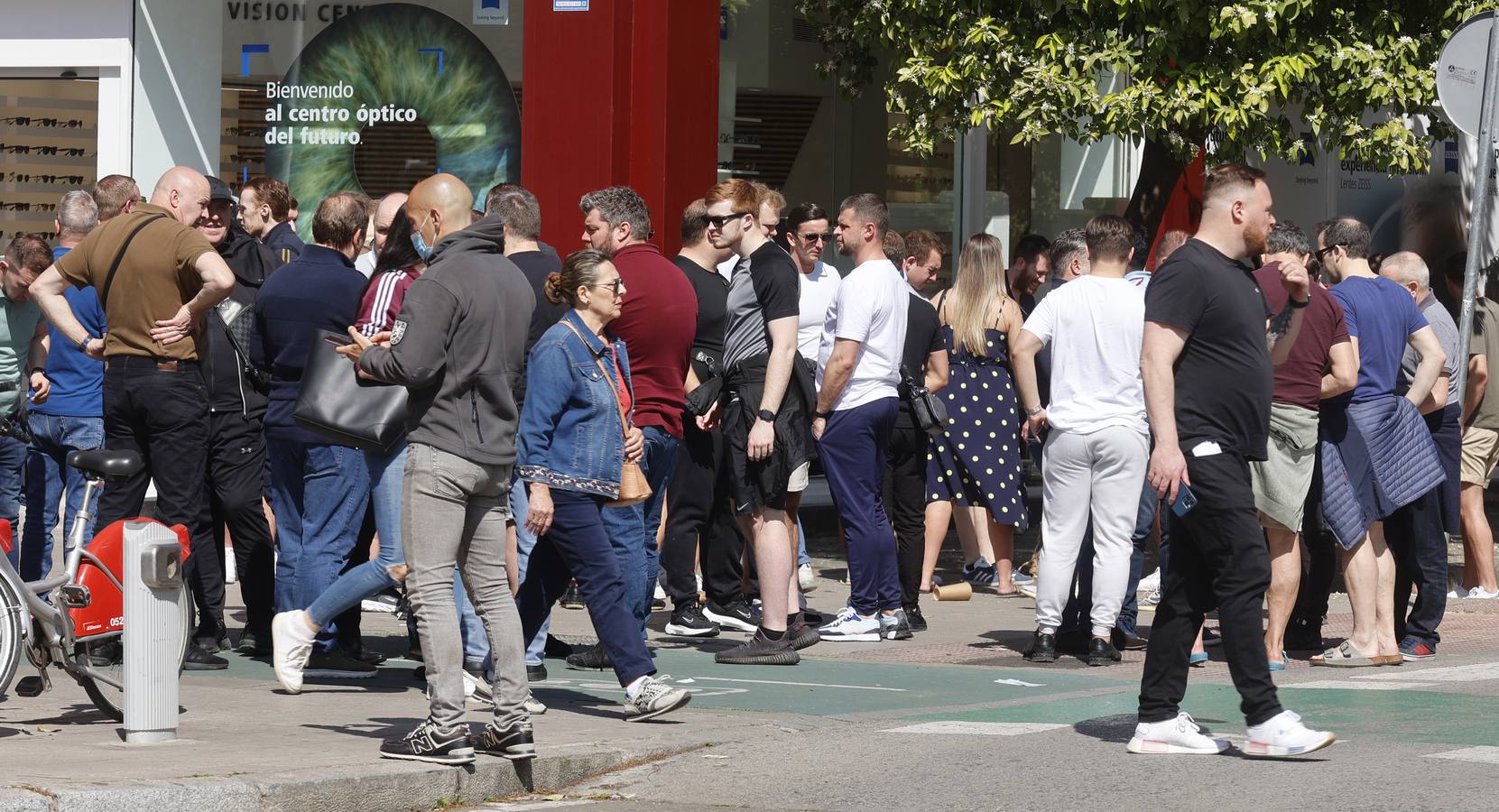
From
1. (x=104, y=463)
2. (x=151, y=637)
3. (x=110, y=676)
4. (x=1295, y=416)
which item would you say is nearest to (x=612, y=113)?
(x=1295, y=416)

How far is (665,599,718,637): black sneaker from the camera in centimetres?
1006

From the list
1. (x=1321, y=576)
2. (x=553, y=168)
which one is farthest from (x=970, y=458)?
(x=553, y=168)

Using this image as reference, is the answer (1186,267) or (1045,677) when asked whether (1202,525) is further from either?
(1045,677)

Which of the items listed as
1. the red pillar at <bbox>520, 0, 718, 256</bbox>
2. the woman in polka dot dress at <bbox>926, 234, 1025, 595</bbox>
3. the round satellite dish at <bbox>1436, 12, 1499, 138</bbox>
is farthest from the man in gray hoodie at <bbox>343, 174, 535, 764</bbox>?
the red pillar at <bbox>520, 0, 718, 256</bbox>

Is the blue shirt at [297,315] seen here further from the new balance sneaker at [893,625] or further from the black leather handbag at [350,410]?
the new balance sneaker at [893,625]

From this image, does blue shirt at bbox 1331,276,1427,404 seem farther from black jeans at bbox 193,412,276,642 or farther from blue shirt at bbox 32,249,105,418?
blue shirt at bbox 32,249,105,418

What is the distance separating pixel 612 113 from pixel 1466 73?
533cm

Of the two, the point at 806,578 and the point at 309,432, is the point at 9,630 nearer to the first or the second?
the point at 309,432

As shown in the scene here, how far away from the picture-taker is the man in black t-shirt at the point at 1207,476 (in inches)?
272

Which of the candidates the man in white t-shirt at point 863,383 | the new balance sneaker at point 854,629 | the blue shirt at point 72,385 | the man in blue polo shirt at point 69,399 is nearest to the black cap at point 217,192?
the man in blue polo shirt at point 69,399

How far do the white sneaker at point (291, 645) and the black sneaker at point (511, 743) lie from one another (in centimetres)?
155

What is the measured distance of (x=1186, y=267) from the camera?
7.02 metres

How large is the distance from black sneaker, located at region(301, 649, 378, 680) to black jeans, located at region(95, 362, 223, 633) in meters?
0.65

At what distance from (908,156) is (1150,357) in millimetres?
9177
